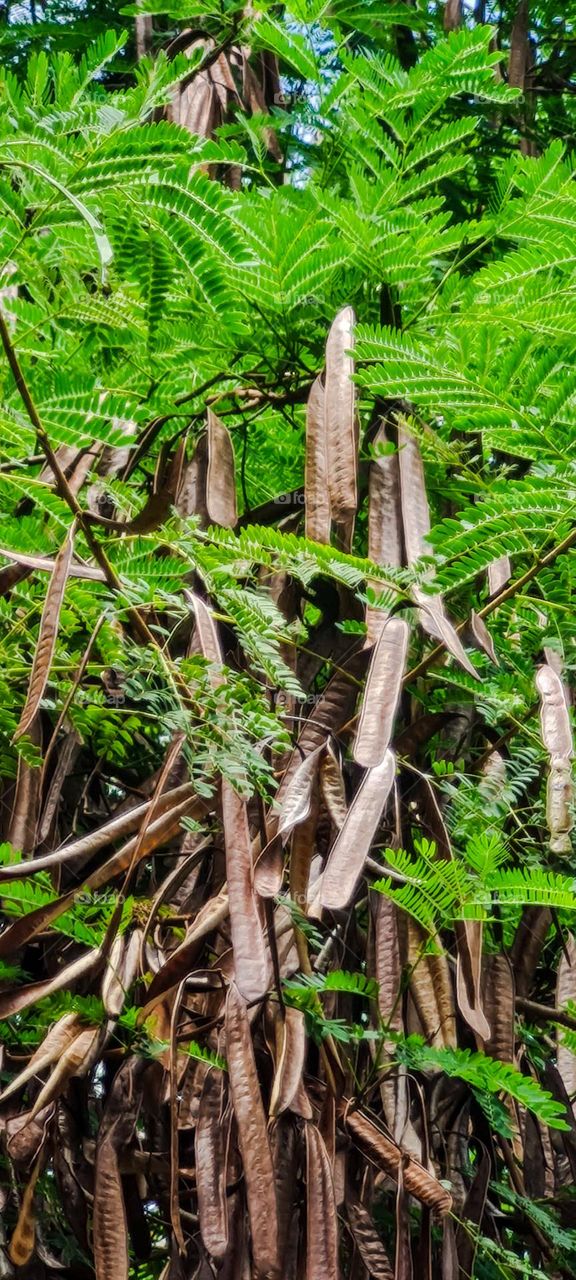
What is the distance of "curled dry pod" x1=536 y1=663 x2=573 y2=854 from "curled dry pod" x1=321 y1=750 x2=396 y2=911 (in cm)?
18

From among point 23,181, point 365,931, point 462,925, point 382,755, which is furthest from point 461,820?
point 23,181

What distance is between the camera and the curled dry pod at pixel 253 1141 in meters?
1.06

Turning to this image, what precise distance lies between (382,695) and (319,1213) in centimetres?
48

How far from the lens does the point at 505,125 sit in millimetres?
2430

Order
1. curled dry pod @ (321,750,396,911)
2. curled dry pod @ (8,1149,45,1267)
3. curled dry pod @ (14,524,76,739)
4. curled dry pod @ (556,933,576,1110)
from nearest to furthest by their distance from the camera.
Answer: curled dry pod @ (321,750,396,911) < curled dry pod @ (14,524,76,739) < curled dry pod @ (8,1149,45,1267) < curled dry pod @ (556,933,576,1110)

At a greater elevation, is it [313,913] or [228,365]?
[228,365]

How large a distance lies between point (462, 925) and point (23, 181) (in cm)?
88

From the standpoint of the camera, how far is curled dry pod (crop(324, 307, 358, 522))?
120cm

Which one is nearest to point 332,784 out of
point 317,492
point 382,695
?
point 382,695

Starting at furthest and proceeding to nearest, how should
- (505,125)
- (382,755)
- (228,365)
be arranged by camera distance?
(505,125)
(228,365)
(382,755)

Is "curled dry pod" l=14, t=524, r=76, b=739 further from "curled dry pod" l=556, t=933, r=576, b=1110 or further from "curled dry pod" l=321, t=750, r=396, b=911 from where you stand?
"curled dry pod" l=556, t=933, r=576, b=1110

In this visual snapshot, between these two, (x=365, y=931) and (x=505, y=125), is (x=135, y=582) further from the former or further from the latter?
(x=505, y=125)

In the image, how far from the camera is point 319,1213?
1119mm

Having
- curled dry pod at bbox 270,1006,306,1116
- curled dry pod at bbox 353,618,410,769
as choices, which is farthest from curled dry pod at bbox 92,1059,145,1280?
curled dry pod at bbox 353,618,410,769
